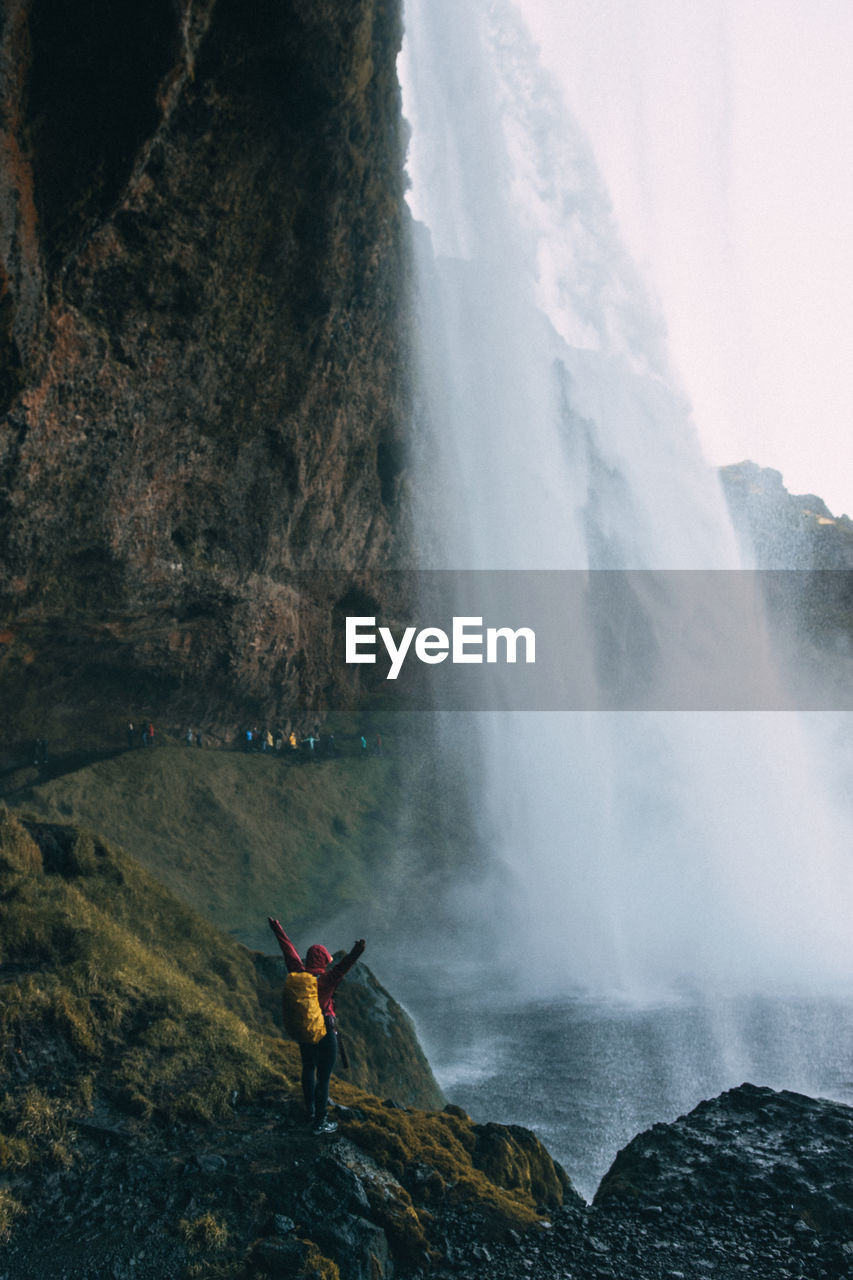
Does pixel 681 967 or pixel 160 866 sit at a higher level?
pixel 160 866

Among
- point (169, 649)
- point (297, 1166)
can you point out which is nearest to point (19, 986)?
point (297, 1166)

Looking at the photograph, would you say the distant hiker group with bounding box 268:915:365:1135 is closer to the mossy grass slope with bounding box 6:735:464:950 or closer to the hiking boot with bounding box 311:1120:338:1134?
the hiking boot with bounding box 311:1120:338:1134

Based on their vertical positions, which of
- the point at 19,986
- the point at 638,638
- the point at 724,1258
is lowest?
the point at 724,1258

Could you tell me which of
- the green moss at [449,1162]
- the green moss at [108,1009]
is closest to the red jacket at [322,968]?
the green moss at [449,1162]

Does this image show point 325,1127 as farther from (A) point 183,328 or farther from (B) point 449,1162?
(A) point 183,328

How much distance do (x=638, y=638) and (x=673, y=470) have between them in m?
8.96

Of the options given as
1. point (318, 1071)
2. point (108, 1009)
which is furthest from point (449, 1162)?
point (108, 1009)

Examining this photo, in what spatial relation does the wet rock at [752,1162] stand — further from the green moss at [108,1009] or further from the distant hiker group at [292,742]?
the distant hiker group at [292,742]

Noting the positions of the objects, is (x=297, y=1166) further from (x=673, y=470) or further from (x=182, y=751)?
(x=673, y=470)

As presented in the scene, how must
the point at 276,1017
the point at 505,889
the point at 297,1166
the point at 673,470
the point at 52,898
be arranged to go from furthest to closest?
the point at 673,470, the point at 505,889, the point at 276,1017, the point at 52,898, the point at 297,1166

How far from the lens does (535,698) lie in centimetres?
3669

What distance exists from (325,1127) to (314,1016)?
132cm

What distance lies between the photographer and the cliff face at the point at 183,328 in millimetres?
11273

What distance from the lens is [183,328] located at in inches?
615
